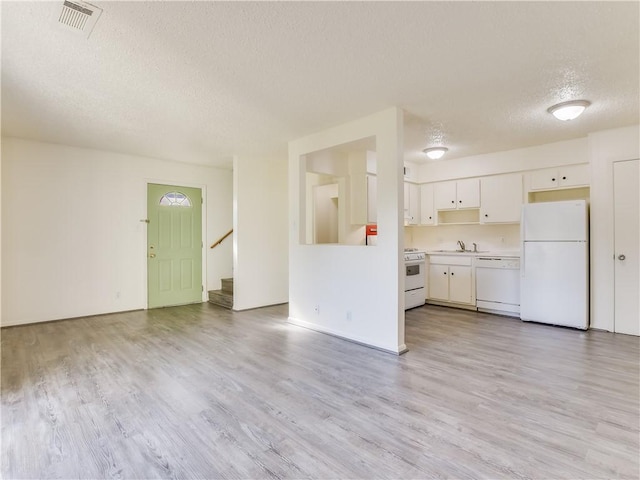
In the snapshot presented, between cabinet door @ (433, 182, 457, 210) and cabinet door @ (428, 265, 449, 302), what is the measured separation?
1109mm

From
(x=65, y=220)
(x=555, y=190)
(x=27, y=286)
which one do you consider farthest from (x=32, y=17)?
(x=555, y=190)

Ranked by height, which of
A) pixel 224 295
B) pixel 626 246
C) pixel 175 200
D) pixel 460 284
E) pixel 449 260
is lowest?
pixel 224 295

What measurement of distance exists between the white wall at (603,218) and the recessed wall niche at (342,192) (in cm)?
284

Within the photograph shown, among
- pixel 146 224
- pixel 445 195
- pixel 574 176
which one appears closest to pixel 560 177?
pixel 574 176

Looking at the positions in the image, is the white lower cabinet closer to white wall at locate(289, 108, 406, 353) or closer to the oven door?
the oven door

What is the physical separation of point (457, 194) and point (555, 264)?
1940 mm

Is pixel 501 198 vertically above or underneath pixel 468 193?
underneath

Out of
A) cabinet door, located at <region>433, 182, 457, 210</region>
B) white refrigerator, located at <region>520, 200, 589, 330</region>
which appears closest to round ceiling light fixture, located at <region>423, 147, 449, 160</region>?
cabinet door, located at <region>433, 182, 457, 210</region>

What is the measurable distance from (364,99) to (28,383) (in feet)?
12.7

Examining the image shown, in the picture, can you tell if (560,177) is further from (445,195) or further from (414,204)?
(414,204)

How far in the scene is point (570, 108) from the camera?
10.8ft

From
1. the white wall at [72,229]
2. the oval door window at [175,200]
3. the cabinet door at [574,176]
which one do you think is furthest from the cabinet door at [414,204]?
the white wall at [72,229]

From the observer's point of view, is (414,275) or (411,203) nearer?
(414,275)

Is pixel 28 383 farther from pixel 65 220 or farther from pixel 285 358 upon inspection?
pixel 65 220
